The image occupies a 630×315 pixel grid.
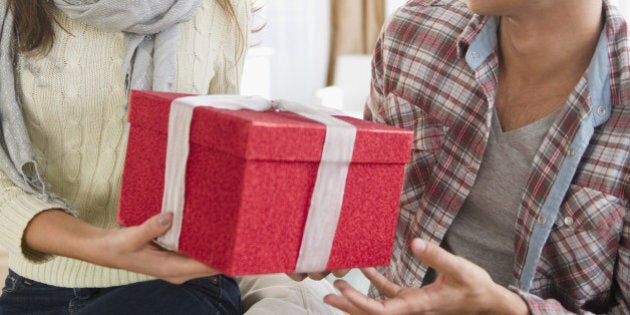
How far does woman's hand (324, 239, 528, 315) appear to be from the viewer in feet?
2.89

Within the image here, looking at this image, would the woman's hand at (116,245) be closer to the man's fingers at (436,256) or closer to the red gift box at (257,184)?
the red gift box at (257,184)

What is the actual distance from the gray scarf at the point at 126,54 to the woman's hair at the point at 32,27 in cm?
1

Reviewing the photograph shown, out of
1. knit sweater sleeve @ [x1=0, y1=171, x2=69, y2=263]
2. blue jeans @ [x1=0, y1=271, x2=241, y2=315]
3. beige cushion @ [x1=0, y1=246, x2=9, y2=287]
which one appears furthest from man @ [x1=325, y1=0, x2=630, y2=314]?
beige cushion @ [x1=0, y1=246, x2=9, y2=287]

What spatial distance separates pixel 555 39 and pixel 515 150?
0.17 m

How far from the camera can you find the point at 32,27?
44.6 inches

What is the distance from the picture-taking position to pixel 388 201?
92 centimetres

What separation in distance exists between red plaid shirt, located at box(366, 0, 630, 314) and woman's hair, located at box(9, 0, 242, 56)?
21.1 inches

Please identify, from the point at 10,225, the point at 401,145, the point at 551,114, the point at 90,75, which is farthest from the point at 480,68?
the point at 10,225

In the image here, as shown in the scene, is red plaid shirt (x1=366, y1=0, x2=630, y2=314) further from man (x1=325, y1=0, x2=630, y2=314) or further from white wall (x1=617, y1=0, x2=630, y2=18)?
white wall (x1=617, y1=0, x2=630, y2=18)

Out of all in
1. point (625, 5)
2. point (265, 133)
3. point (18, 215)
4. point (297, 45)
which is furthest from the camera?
point (297, 45)

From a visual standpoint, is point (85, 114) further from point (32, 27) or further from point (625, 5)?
point (625, 5)

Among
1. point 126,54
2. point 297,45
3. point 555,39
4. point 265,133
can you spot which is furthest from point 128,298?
point 297,45

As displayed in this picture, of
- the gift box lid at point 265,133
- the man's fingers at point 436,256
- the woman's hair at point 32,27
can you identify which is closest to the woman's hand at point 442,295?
the man's fingers at point 436,256

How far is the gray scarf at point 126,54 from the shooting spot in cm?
112
